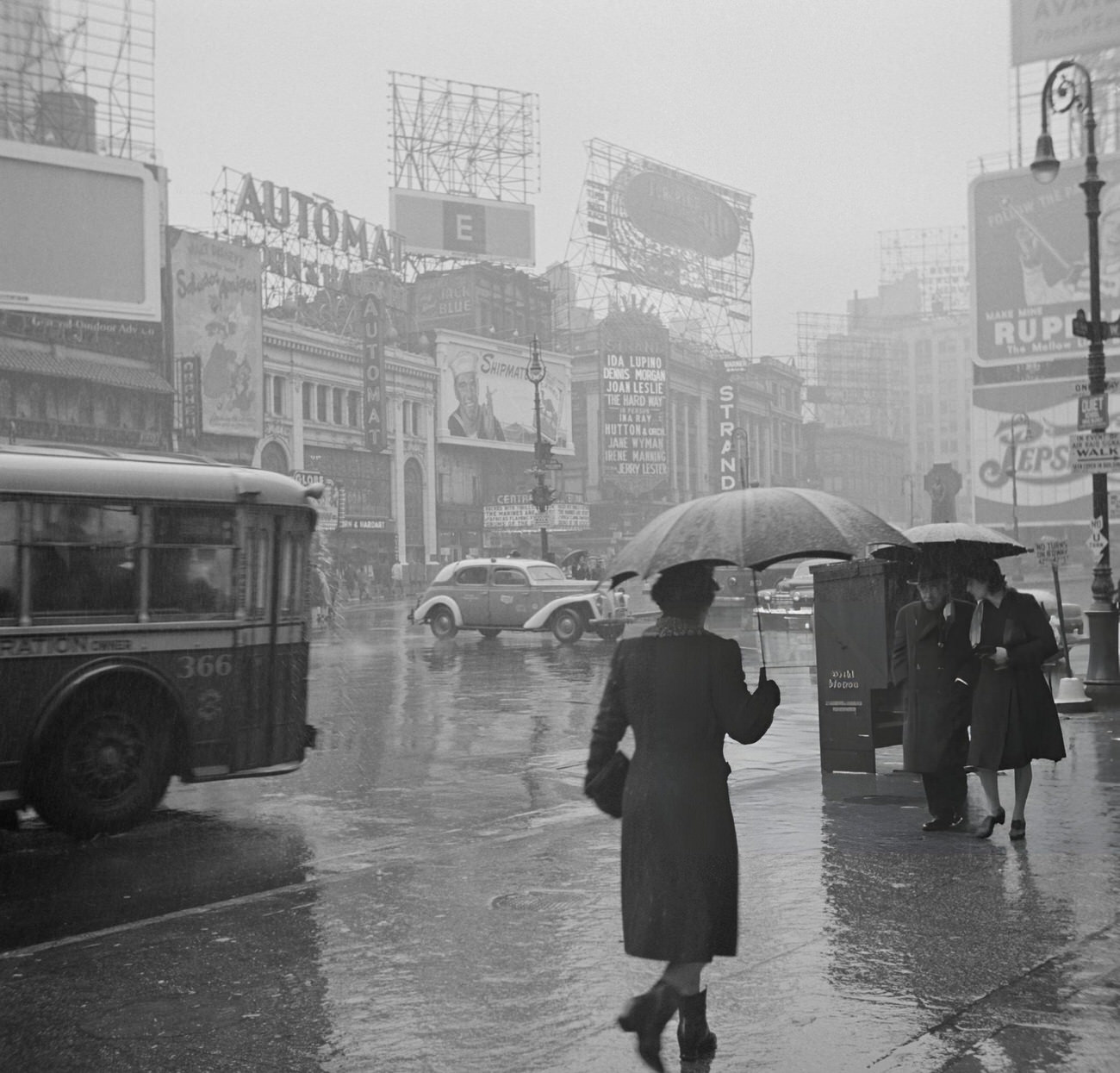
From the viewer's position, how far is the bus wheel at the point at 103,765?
8805 mm

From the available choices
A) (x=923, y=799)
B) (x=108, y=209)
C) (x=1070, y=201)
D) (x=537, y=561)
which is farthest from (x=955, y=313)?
(x=923, y=799)

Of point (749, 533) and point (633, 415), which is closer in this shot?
point (749, 533)

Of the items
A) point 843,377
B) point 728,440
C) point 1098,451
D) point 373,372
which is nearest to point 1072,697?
point 1098,451

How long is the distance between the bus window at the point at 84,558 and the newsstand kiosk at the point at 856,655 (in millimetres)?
5145

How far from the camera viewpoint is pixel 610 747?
4871 mm

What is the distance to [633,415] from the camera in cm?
10538

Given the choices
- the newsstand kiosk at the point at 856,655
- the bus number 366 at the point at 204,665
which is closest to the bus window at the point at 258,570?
the bus number 366 at the point at 204,665

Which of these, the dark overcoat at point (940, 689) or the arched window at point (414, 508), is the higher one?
the arched window at point (414, 508)

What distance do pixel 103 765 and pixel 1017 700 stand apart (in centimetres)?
588

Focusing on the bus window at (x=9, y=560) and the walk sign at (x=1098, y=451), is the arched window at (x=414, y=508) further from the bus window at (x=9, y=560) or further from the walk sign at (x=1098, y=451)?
the bus window at (x=9, y=560)

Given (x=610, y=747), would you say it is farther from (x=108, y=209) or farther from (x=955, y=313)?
(x=955, y=313)

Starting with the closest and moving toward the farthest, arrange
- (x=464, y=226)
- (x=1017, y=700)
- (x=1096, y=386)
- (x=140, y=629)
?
1. (x=1017, y=700)
2. (x=140, y=629)
3. (x=1096, y=386)
4. (x=464, y=226)

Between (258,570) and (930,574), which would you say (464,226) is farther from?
(930,574)

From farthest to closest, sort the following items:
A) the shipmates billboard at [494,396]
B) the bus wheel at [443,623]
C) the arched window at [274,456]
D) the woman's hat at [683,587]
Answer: the shipmates billboard at [494,396] < the arched window at [274,456] < the bus wheel at [443,623] < the woman's hat at [683,587]
